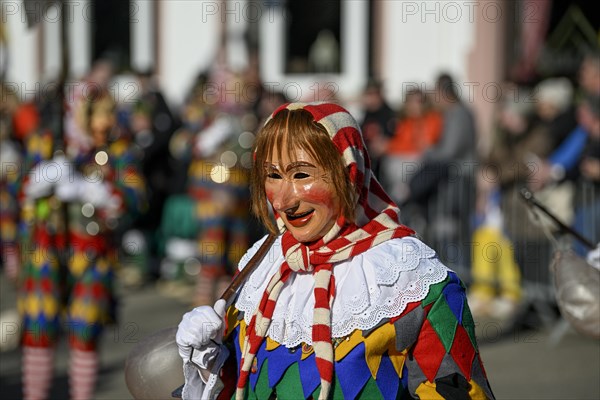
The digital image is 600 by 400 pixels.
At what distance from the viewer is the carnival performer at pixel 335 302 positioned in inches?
106

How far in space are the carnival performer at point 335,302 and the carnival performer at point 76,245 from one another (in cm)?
264

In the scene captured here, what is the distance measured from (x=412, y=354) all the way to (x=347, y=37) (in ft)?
37.3

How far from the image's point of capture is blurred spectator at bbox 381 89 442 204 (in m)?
9.77

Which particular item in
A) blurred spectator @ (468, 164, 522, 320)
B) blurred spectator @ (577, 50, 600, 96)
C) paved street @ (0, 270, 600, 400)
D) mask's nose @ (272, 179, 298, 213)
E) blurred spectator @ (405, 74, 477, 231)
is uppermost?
blurred spectator @ (577, 50, 600, 96)

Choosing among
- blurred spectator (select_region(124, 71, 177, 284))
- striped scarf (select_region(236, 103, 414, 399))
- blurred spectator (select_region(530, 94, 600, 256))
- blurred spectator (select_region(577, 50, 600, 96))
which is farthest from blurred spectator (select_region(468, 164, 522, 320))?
striped scarf (select_region(236, 103, 414, 399))

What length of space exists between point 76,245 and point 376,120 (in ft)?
17.5

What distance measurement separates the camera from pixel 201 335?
9.27 ft

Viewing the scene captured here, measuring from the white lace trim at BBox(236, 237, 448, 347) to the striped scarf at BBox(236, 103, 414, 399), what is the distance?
0.02 m

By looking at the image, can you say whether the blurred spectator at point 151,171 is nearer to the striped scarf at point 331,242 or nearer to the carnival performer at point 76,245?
the carnival performer at point 76,245

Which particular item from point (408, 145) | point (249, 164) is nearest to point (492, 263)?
point (408, 145)

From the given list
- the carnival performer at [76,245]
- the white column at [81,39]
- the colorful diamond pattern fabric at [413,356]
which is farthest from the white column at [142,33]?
the colorful diamond pattern fabric at [413,356]

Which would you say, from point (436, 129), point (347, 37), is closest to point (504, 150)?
point (436, 129)

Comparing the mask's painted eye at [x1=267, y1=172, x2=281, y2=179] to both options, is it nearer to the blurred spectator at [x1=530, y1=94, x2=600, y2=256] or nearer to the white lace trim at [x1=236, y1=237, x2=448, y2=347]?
the white lace trim at [x1=236, y1=237, x2=448, y2=347]

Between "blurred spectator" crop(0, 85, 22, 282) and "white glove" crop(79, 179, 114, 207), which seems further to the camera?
"blurred spectator" crop(0, 85, 22, 282)
